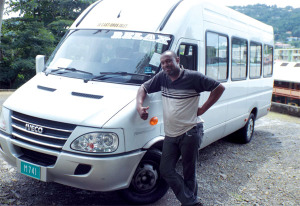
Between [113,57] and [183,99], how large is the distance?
1.20m

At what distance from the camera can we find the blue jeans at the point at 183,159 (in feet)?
11.7

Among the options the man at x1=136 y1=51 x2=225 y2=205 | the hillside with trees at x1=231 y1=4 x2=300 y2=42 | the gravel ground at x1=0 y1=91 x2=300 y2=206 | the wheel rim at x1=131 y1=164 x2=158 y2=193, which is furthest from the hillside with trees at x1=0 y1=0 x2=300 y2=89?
the hillside with trees at x1=231 y1=4 x2=300 y2=42

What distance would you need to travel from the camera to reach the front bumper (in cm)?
333

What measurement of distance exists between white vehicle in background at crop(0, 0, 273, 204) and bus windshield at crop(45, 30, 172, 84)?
0.01 metres

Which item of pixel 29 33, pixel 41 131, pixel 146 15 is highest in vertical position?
pixel 29 33

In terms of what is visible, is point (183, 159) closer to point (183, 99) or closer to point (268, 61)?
point (183, 99)

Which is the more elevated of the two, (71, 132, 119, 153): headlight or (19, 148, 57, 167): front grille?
(71, 132, 119, 153): headlight

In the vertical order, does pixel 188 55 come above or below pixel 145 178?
above

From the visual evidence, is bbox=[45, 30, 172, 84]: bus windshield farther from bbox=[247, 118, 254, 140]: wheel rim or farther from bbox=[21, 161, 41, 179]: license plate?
bbox=[247, 118, 254, 140]: wheel rim

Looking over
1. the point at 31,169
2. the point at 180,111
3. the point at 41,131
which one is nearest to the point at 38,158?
the point at 31,169

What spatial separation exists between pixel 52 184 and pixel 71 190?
0.32 meters

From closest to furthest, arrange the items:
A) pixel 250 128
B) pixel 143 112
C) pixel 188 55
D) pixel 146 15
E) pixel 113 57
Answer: pixel 143 112
pixel 113 57
pixel 146 15
pixel 188 55
pixel 250 128

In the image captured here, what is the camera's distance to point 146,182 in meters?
3.94

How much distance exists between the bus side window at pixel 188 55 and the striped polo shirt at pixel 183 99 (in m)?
0.89
